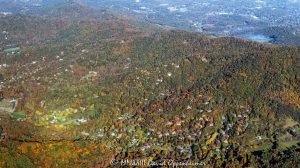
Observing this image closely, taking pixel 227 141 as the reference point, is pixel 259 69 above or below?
above

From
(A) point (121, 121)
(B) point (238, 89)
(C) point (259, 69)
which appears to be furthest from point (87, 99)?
(C) point (259, 69)

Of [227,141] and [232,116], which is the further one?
[232,116]

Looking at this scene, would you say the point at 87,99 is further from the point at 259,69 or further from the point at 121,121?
the point at 259,69

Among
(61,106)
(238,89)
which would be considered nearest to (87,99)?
(61,106)

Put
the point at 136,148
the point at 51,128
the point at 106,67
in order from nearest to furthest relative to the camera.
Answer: the point at 136,148 < the point at 51,128 < the point at 106,67

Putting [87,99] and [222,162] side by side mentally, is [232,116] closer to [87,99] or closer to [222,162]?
[222,162]

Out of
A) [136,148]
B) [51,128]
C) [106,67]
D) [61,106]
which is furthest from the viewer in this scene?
[106,67]
